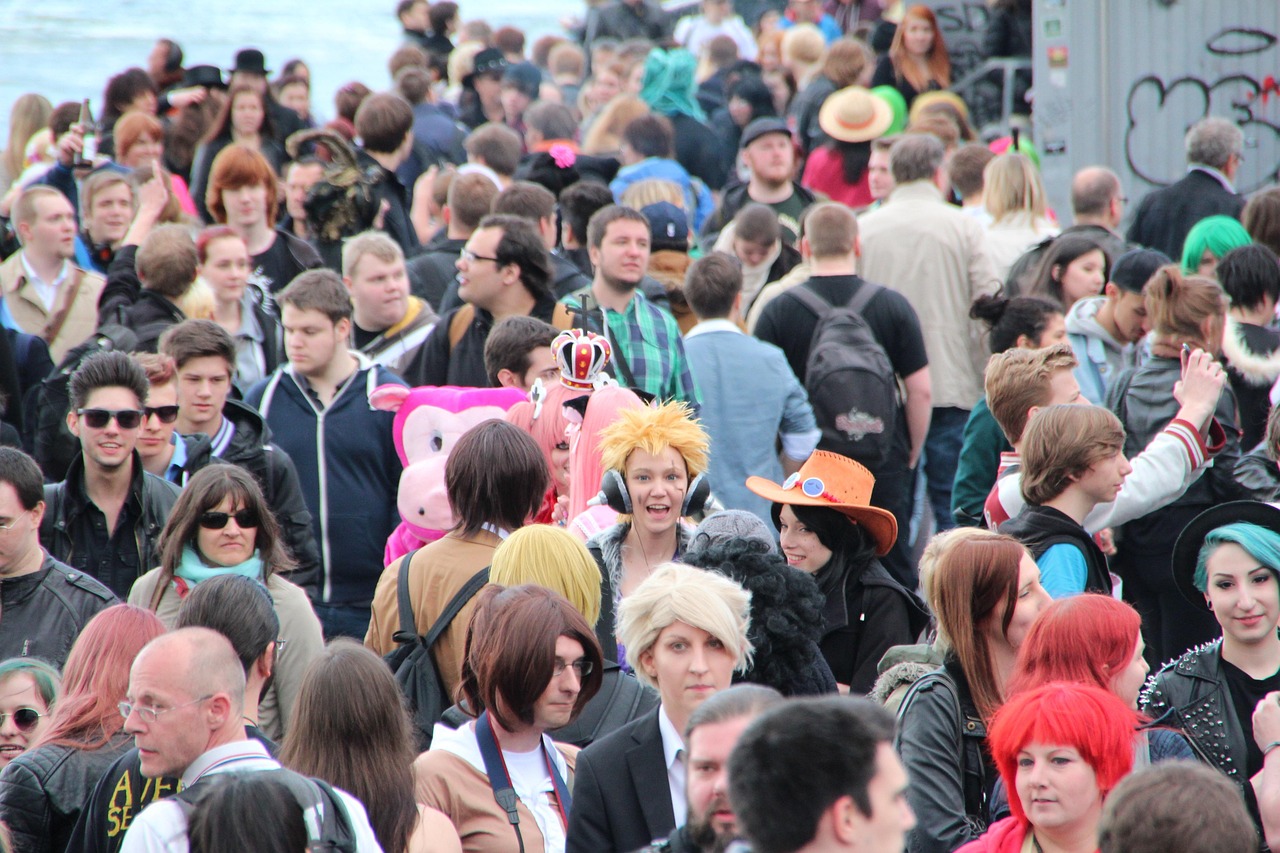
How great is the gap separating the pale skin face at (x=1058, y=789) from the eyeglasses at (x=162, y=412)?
11.5ft

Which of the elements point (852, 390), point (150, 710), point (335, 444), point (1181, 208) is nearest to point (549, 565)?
point (150, 710)

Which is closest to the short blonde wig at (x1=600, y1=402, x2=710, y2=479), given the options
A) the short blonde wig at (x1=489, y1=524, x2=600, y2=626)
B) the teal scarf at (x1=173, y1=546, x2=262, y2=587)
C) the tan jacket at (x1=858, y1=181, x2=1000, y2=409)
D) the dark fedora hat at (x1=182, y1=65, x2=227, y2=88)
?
the short blonde wig at (x1=489, y1=524, x2=600, y2=626)

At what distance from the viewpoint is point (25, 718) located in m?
4.14

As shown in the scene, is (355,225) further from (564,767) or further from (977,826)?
(977,826)

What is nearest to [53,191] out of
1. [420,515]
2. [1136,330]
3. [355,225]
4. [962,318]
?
[355,225]

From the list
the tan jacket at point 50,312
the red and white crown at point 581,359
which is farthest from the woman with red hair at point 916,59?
the red and white crown at point 581,359

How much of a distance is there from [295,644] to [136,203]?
486 centimetres

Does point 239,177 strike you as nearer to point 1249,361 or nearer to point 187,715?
point 1249,361

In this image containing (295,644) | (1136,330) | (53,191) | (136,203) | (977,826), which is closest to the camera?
(977,826)

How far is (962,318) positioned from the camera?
816cm

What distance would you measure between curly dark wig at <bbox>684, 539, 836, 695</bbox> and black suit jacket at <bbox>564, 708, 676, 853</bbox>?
22.2 inches

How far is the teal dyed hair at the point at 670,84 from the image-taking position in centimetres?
1306

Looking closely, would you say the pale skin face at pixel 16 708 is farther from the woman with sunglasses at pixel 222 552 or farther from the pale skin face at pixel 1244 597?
the pale skin face at pixel 1244 597

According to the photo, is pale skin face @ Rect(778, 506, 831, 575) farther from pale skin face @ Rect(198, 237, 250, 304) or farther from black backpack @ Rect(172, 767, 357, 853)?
pale skin face @ Rect(198, 237, 250, 304)
